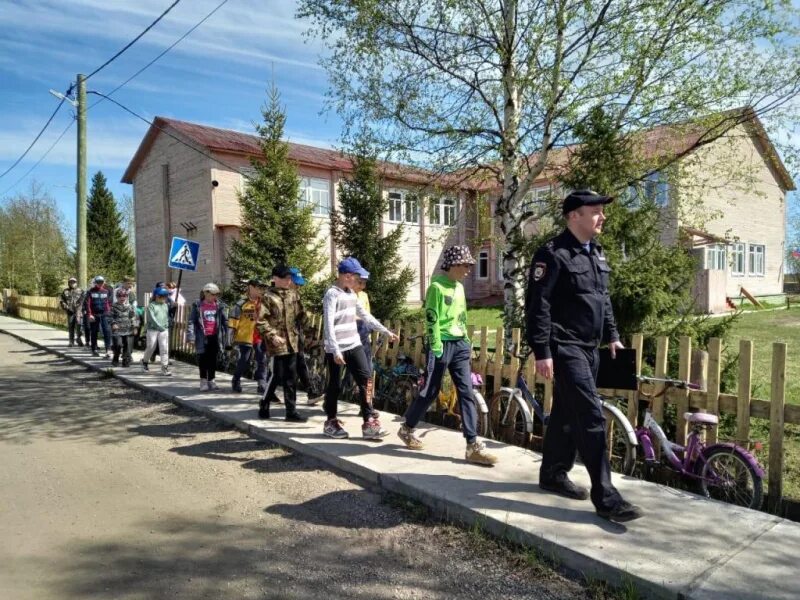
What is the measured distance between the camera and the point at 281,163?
53.7 ft

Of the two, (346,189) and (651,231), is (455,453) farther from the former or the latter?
(346,189)

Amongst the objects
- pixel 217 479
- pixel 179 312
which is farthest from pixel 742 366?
pixel 179 312

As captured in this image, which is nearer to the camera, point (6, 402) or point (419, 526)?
point (419, 526)

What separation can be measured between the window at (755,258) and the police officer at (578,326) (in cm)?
3002

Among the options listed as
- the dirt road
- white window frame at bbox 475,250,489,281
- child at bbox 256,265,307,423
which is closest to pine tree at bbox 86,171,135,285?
white window frame at bbox 475,250,489,281

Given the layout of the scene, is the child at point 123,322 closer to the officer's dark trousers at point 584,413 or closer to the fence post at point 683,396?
the officer's dark trousers at point 584,413

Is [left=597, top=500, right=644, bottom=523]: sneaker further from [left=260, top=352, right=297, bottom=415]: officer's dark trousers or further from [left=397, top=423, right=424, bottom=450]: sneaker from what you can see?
[left=260, top=352, right=297, bottom=415]: officer's dark trousers

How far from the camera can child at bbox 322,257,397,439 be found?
18.5 ft

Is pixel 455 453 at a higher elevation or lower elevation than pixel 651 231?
lower

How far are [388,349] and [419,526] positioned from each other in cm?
418

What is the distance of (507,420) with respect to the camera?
5832 mm

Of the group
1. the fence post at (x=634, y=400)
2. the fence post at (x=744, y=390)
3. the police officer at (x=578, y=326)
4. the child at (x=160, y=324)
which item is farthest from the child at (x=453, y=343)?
the child at (x=160, y=324)

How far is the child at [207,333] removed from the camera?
28.5 ft

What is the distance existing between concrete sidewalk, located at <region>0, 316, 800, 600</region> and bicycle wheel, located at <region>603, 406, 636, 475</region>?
215mm
